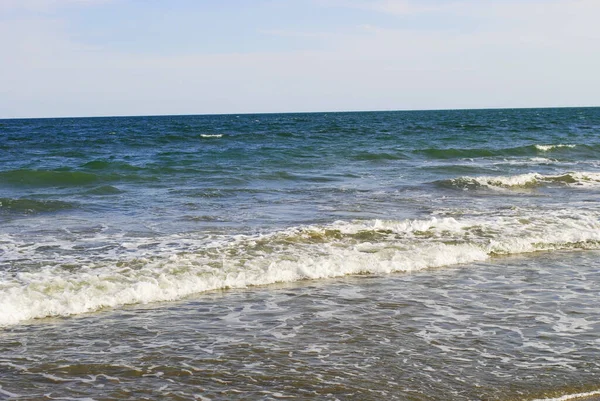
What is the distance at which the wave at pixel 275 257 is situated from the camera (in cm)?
777

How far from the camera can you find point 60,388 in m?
5.23

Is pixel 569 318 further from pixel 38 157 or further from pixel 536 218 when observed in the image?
pixel 38 157

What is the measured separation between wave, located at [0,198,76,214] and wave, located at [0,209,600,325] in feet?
11.2

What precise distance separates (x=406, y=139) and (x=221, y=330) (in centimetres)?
3183

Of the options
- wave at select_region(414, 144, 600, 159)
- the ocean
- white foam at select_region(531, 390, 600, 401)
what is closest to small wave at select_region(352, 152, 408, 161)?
wave at select_region(414, 144, 600, 159)

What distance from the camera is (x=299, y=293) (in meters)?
8.16

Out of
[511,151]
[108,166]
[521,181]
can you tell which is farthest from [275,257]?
[511,151]

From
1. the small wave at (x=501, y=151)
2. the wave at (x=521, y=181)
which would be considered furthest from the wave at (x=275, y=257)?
the small wave at (x=501, y=151)

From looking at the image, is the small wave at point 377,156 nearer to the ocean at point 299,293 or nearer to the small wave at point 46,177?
the ocean at point 299,293

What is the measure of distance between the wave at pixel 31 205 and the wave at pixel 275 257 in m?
3.42

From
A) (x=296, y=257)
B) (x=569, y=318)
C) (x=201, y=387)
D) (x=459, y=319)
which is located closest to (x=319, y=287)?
(x=296, y=257)

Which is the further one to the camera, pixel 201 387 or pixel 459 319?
pixel 459 319

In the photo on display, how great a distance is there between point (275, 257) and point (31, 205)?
7475 millimetres

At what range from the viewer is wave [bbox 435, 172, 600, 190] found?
18.7 metres
